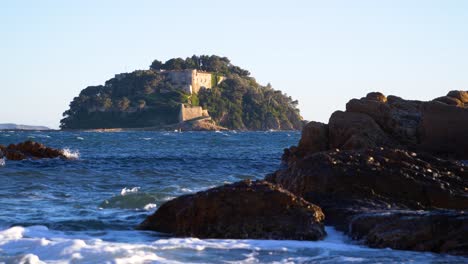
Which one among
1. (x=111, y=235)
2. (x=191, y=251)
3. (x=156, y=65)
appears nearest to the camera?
(x=191, y=251)

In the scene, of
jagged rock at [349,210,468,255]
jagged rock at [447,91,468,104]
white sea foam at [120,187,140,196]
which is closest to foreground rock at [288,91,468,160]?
jagged rock at [447,91,468,104]

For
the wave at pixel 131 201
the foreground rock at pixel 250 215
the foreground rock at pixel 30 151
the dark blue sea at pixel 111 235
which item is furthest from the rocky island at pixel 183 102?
the foreground rock at pixel 250 215

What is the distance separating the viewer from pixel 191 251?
8.39 metres

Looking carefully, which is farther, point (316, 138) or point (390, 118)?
point (390, 118)

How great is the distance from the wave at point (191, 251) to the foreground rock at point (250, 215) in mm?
231

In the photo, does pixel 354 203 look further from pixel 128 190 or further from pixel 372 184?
pixel 128 190

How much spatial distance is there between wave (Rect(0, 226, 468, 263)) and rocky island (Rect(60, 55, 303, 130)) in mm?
129933

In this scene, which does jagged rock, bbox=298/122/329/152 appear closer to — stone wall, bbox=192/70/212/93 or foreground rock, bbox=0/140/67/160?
foreground rock, bbox=0/140/67/160

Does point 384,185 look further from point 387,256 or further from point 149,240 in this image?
point 149,240

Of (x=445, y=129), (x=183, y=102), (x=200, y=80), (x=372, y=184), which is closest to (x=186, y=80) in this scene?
(x=200, y=80)

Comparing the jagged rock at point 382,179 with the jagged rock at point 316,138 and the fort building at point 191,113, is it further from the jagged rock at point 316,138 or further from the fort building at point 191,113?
the fort building at point 191,113

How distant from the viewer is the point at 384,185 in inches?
429

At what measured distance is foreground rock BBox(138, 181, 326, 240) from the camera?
912cm

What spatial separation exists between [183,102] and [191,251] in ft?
458
